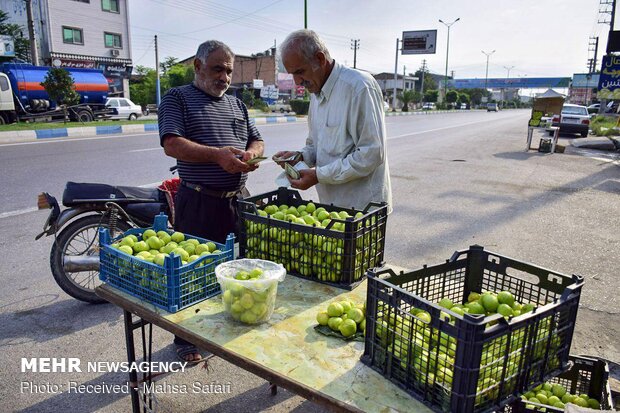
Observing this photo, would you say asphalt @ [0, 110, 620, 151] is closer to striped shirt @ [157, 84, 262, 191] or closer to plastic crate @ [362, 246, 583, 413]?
striped shirt @ [157, 84, 262, 191]

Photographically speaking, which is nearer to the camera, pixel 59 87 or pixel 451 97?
pixel 59 87

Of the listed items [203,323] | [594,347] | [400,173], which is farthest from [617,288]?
[400,173]

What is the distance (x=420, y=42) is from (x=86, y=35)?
109ft

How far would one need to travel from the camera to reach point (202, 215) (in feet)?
10.2

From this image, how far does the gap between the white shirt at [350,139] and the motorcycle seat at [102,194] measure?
5.88 feet

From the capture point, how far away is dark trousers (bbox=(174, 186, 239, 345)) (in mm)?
3111

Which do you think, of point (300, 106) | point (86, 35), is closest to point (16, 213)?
point (300, 106)

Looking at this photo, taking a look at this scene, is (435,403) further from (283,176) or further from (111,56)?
(111,56)

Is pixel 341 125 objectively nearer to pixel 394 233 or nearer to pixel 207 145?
pixel 207 145

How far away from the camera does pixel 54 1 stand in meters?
32.2

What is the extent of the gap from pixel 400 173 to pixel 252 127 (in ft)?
24.5

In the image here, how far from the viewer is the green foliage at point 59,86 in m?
20.3

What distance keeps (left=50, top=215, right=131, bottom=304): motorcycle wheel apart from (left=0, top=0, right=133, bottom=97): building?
1243 inches

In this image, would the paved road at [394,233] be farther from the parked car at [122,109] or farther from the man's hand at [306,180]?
the parked car at [122,109]
